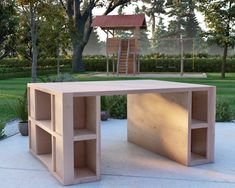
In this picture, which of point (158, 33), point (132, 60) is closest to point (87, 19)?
point (132, 60)

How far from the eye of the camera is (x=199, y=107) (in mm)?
5047

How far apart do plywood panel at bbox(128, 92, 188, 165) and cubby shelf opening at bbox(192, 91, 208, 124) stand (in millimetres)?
235

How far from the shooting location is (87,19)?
32438 millimetres

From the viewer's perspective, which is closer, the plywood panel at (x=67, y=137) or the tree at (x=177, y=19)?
the plywood panel at (x=67, y=137)

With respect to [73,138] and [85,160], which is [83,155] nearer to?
[85,160]

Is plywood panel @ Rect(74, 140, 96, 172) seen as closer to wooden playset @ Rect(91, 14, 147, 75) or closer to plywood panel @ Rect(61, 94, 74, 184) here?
plywood panel @ Rect(61, 94, 74, 184)

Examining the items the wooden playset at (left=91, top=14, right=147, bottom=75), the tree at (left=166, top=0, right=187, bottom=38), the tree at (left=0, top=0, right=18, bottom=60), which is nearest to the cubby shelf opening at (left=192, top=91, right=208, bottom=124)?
the tree at (left=0, top=0, right=18, bottom=60)

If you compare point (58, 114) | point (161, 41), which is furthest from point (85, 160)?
point (161, 41)

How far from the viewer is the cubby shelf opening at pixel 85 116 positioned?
427cm

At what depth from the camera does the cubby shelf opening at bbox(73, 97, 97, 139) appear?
4.27 meters

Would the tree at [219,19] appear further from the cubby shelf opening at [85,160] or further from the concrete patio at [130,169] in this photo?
the cubby shelf opening at [85,160]

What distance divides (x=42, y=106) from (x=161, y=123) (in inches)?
61.4

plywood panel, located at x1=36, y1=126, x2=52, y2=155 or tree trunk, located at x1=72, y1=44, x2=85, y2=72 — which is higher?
tree trunk, located at x1=72, y1=44, x2=85, y2=72

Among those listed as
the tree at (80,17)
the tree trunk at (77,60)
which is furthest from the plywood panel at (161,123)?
the tree trunk at (77,60)
